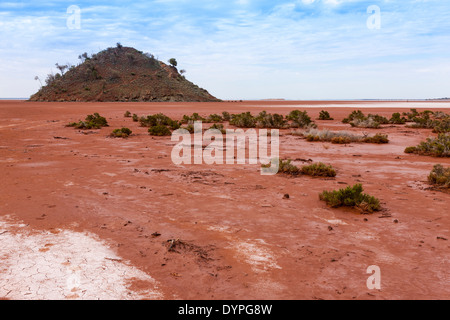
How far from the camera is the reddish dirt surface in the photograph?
3.43 meters

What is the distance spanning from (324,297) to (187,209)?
3114 millimetres

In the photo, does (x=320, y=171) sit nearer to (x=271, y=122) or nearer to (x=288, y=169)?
(x=288, y=169)

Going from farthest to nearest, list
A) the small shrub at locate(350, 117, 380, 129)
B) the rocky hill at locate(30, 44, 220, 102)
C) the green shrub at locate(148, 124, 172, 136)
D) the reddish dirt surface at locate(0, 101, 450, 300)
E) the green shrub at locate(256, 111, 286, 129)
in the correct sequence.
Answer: the rocky hill at locate(30, 44, 220, 102) → the green shrub at locate(256, 111, 286, 129) → the small shrub at locate(350, 117, 380, 129) → the green shrub at locate(148, 124, 172, 136) → the reddish dirt surface at locate(0, 101, 450, 300)

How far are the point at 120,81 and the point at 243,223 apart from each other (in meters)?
80.5

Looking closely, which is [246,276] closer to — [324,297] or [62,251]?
[324,297]

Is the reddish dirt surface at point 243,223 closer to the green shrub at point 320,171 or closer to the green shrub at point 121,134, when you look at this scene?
the green shrub at point 320,171

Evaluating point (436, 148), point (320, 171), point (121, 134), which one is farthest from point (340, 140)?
point (121, 134)

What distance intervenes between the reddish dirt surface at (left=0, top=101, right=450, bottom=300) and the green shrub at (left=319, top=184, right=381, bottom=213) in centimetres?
18

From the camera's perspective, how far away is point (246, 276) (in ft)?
11.5

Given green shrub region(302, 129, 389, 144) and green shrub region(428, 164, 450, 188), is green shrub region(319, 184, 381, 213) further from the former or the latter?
green shrub region(302, 129, 389, 144)

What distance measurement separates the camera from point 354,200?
589 centimetres

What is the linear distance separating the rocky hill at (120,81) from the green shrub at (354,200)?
67.8m

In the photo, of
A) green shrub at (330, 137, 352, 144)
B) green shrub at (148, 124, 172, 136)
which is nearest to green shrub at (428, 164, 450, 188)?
green shrub at (330, 137, 352, 144)
